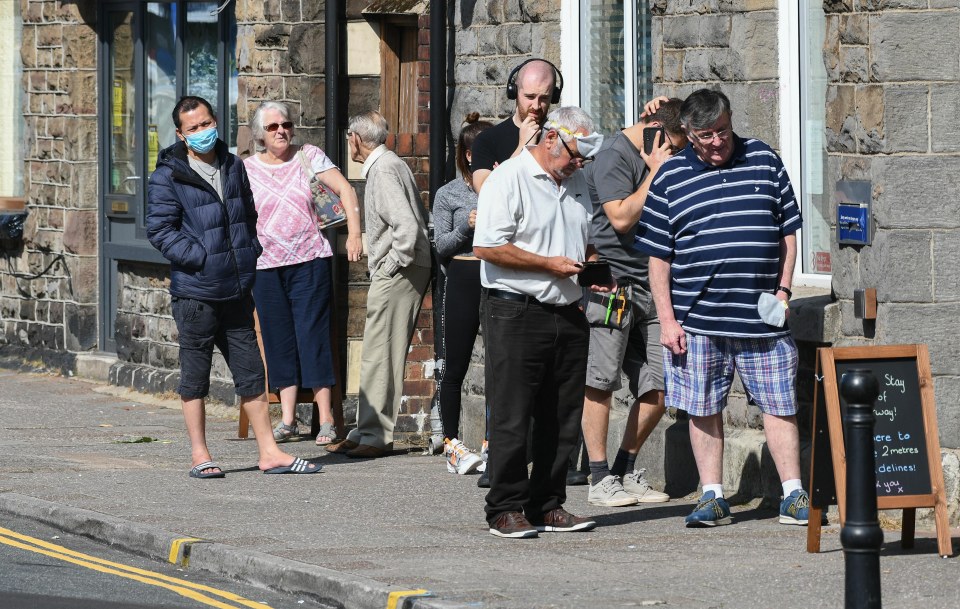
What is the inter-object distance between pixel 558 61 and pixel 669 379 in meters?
3.34

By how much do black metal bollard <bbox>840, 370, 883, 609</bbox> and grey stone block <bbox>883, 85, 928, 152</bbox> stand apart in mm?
3016

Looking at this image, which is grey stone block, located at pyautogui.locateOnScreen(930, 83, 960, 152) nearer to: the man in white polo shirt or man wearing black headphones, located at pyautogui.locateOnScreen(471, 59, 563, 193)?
the man in white polo shirt

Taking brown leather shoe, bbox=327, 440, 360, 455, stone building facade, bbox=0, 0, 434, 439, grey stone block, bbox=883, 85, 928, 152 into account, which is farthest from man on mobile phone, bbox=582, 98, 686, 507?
stone building facade, bbox=0, 0, 434, 439

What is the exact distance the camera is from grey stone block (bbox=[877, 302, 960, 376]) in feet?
28.9

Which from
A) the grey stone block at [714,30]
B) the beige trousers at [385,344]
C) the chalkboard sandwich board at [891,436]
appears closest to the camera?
the chalkboard sandwich board at [891,436]

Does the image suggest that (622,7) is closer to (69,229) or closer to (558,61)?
(558,61)

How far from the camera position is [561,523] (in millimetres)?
8820

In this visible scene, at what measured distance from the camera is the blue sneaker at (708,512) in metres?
8.84

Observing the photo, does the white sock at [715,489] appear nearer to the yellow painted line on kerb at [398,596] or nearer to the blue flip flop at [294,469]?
the yellow painted line on kerb at [398,596]

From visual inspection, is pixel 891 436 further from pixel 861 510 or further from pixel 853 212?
pixel 861 510

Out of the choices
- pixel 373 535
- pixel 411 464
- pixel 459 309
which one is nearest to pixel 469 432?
pixel 411 464

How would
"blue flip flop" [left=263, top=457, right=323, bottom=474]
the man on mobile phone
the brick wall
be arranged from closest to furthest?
the man on mobile phone → "blue flip flop" [left=263, top=457, right=323, bottom=474] → the brick wall

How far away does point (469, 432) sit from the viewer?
470 inches

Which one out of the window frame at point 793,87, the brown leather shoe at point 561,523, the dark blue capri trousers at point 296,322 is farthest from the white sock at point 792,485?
the dark blue capri trousers at point 296,322
